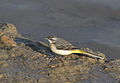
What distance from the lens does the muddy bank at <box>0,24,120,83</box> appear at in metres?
6.65

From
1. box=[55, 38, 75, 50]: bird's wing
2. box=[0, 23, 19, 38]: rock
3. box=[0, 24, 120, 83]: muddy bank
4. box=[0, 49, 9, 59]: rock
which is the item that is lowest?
box=[0, 24, 120, 83]: muddy bank

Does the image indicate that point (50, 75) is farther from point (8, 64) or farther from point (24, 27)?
point (24, 27)

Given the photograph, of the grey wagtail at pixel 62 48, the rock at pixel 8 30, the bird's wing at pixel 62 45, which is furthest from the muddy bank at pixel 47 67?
the rock at pixel 8 30

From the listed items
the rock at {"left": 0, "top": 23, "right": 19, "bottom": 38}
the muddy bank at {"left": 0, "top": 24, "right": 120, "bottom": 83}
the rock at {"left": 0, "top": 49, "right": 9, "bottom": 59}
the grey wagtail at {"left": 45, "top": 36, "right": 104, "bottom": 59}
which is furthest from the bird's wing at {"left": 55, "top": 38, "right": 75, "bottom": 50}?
the rock at {"left": 0, "top": 23, "right": 19, "bottom": 38}

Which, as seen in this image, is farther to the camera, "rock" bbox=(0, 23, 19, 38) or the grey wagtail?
"rock" bbox=(0, 23, 19, 38)

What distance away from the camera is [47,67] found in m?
7.36

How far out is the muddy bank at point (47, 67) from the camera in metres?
6.65

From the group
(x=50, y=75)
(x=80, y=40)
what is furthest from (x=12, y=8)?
(x=50, y=75)

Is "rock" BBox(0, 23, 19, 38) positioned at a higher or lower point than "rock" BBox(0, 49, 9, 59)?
higher

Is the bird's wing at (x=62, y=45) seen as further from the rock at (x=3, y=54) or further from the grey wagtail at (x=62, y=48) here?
the rock at (x=3, y=54)

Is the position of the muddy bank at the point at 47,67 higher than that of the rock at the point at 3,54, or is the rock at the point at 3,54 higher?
the rock at the point at 3,54

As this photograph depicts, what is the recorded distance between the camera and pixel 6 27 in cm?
1027

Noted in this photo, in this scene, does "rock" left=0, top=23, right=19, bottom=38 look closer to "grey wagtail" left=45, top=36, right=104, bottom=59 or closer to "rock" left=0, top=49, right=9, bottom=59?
"grey wagtail" left=45, top=36, right=104, bottom=59

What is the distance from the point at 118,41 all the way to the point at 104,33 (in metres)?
1.04
